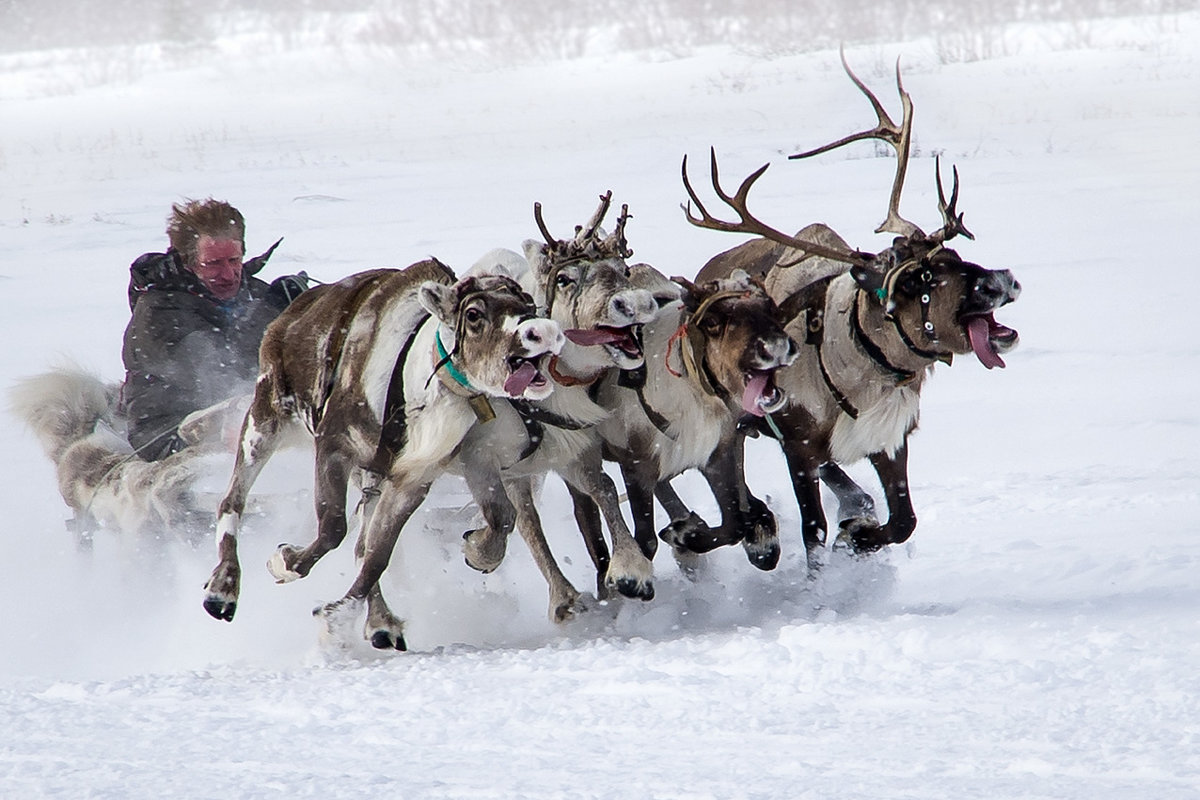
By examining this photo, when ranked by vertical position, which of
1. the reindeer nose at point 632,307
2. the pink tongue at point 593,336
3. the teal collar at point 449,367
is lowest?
the teal collar at point 449,367

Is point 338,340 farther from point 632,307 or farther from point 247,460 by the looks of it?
point 632,307

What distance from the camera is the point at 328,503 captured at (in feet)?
16.2

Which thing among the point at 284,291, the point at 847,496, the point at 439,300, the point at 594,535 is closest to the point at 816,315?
the point at 847,496

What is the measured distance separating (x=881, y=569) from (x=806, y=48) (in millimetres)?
26145

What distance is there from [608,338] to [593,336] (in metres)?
0.05

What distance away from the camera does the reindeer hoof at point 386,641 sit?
16.1ft

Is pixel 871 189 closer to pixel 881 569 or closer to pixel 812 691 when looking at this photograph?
pixel 881 569

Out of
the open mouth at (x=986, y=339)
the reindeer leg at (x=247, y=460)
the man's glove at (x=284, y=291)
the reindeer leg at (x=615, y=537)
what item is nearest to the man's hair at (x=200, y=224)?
the man's glove at (x=284, y=291)

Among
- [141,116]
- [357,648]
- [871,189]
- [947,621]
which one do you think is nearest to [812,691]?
[947,621]

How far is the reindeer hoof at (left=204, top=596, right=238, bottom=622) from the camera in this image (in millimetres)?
5059

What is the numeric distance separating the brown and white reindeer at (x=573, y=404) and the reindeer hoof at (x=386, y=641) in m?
0.39

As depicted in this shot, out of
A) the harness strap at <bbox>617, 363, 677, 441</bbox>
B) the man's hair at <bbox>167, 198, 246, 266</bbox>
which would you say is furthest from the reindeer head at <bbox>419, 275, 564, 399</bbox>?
the man's hair at <bbox>167, 198, 246, 266</bbox>

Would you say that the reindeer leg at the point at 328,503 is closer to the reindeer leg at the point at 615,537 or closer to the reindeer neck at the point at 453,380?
the reindeer neck at the point at 453,380

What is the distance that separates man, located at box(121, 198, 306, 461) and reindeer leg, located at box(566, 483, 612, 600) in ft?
6.66
